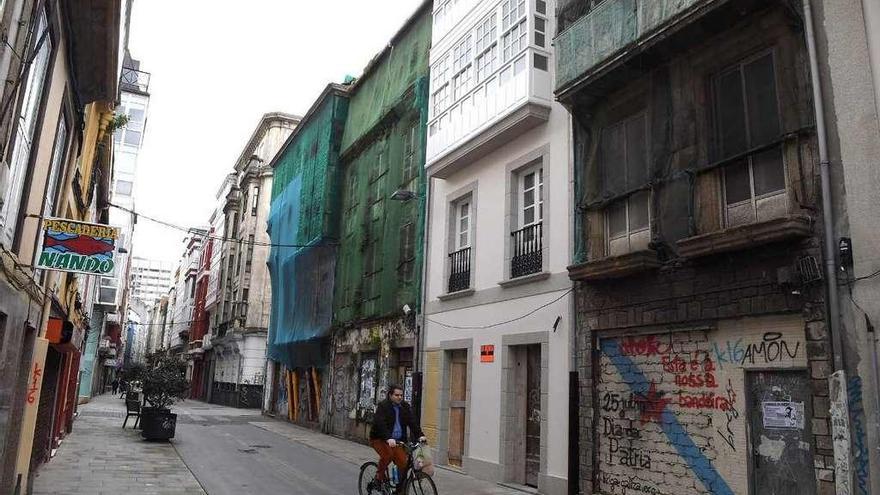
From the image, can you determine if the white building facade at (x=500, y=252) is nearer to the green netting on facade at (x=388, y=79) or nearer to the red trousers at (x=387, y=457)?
the green netting on facade at (x=388, y=79)

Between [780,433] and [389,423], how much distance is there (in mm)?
5045

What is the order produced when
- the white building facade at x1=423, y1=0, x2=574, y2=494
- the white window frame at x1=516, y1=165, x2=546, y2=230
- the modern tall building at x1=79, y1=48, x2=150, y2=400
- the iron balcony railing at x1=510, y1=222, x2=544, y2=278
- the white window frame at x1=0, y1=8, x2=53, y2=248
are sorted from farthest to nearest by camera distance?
1. the modern tall building at x1=79, y1=48, x2=150, y2=400
2. the white window frame at x1=516, y1=165, x2=546, y2=230
3. the iron balcony railing at x1=510, y1=222, x2=544, y2=278
4. the white building facade at x1=423, y1=0, x2=574, y2=494
5. the white window frame at x1=0, y1=8, x2=53, y2=248

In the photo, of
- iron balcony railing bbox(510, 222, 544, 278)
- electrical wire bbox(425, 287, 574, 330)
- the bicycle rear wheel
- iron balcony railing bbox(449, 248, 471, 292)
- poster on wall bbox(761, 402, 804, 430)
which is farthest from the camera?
iron balcony railing bbox(449, 248, 471, 292)

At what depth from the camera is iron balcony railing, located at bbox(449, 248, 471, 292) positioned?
15.2 metres

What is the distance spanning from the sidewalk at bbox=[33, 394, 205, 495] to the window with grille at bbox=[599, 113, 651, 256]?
26.1 feet

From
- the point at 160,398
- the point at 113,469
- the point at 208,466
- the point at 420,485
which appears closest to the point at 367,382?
the point at 160,398

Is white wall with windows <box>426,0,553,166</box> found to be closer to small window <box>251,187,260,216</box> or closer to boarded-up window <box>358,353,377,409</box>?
boarded-up window <box>358,353,377,409</box>

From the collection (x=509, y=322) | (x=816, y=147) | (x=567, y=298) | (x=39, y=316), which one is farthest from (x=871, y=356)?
(x=39, y=316)

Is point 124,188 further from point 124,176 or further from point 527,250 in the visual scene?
point 527,250

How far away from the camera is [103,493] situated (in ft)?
32.4

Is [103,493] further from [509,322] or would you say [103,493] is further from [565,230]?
[565,230]

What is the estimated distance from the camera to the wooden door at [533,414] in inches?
487

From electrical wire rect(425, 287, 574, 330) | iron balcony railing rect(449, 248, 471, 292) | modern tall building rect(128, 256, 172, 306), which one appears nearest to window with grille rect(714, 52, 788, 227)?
electrical wire rect(425, 287, 574, 330)

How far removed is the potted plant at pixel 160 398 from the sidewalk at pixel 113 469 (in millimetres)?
462
